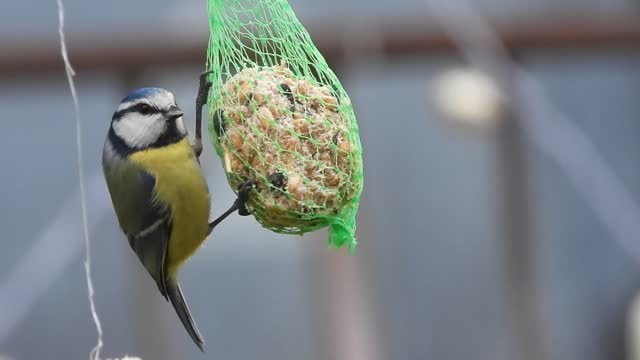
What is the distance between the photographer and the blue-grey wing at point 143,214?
3.34 meters

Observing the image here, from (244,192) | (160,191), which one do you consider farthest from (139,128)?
(244,192)

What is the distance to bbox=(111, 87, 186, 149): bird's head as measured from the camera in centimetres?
316

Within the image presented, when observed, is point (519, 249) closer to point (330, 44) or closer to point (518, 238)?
point (518, 238)

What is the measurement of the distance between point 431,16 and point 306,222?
369 cm

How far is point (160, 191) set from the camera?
3.34 metres

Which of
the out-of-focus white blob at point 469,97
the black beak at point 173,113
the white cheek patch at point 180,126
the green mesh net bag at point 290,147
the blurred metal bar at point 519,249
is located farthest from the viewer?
the out-of-focus white blob at point 469,97

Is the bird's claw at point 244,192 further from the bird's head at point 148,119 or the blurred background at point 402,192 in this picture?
the blurred background at point 402,192

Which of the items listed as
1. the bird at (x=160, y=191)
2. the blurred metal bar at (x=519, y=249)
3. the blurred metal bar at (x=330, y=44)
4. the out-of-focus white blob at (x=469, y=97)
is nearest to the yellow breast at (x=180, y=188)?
the bird at (x=160, y=191)

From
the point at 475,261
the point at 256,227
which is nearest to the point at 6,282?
the point at 256,227

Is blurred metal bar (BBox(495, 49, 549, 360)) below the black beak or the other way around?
below

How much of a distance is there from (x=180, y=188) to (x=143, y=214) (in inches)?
4.9

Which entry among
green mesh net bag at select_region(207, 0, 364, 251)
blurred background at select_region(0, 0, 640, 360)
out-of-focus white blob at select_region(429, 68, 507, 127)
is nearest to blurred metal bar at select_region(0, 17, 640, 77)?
blurred background at select_region(0, 0, 640, 360)

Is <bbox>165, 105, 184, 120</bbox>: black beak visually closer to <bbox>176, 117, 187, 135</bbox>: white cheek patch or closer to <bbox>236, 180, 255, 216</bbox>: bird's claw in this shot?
<bbox>176, 117, 187, 135</bbox>: white cheek patch

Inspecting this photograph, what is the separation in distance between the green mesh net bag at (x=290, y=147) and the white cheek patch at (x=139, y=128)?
24cm
